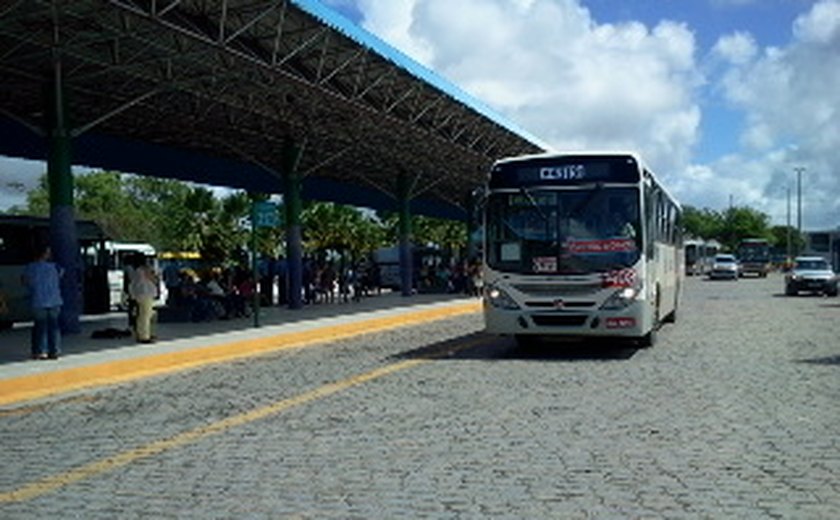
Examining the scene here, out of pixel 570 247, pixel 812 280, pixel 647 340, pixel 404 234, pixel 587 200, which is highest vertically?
Result: pixel 404 234

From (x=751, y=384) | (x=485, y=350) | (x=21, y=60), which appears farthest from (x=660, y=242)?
(x=21, y=60)

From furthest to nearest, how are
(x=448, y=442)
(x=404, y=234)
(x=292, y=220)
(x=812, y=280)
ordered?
(x=404, y=234), (x=812, y=280), (x=292, y=220), (x=448, y=442)

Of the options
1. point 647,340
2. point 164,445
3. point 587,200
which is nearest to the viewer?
point 164,445

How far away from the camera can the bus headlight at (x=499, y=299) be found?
13195 mm

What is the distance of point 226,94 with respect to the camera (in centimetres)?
2202

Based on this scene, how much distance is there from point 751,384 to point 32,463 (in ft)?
24.6

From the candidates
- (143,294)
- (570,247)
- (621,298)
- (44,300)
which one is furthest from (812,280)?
(44,300)

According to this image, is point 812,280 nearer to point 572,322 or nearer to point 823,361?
point 823,361

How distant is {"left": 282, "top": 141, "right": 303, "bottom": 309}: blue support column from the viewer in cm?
2811

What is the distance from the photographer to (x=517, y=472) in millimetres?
6160

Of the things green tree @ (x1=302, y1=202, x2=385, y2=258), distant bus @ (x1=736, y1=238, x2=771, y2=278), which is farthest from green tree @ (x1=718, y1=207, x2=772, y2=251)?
green tree @ (x1=302, y1=202, x2=385, y2=258)

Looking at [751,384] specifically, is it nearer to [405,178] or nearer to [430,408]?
[430,408]

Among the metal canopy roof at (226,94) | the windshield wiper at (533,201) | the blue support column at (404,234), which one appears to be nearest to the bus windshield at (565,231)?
the windshield wiper at (533,201)

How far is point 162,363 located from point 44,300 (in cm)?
201
